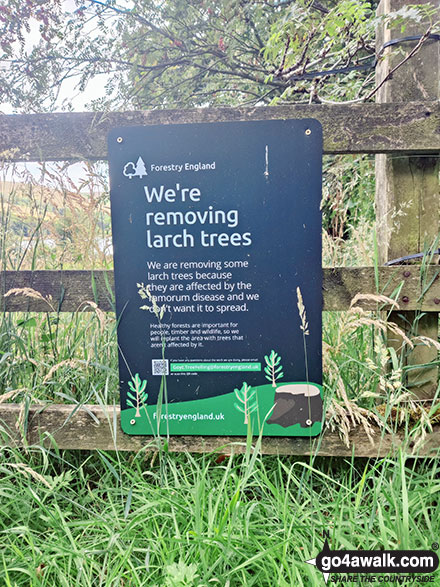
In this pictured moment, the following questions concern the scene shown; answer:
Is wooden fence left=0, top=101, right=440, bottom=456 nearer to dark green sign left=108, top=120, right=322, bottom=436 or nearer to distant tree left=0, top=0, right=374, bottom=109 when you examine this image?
dark green sign left=108, top=120, right=322, bottom=436

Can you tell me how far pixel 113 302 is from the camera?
2.11m

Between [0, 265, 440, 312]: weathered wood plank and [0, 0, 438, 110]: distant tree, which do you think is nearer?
[0, 265, 440, 312]: weathered wood plank

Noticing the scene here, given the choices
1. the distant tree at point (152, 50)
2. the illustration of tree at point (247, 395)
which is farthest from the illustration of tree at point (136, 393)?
the distant tree at point (152, 50)

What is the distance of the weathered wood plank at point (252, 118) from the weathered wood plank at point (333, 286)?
51 cm

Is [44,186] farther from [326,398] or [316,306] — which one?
[326,398]

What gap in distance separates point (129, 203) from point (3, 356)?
34.3 inches

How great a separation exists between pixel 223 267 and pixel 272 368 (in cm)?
47

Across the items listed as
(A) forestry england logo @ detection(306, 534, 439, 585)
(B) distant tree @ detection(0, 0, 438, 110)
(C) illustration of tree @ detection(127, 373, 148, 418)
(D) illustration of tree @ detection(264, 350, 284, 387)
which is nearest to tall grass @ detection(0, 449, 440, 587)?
(A) forestry england logo @ detection(306, 534, 439, 585)

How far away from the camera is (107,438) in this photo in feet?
6.68

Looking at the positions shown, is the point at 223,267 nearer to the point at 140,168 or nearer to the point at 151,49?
the point at 140,168

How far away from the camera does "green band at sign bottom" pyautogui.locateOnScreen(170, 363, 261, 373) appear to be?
6.38 ft

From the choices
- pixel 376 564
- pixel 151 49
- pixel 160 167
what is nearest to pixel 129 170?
pixel 160 167

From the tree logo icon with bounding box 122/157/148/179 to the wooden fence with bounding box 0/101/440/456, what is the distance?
0.18 meters

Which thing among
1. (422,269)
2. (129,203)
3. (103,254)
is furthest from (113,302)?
(422,269)
